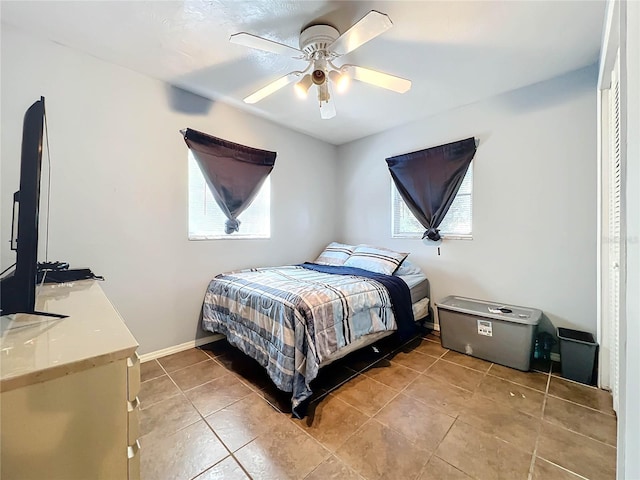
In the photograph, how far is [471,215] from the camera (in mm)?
2842

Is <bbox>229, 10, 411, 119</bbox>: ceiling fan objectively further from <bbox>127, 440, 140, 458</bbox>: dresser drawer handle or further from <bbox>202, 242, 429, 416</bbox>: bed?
<bbox>127, 440, 140, 458</bbox>: dresser drawer handle

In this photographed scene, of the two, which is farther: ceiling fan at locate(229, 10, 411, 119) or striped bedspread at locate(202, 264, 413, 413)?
striped bedspread at locate(202, 264, 413, 413)

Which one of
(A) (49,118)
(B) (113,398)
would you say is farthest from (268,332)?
(A) (49,118)

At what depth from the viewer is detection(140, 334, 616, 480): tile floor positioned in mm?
1308

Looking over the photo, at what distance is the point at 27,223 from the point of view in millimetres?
854

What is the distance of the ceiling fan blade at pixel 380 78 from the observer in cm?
178

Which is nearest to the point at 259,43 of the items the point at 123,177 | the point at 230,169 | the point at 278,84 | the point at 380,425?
the point at 278,84

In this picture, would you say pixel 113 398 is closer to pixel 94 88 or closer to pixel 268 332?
pixel 268 332

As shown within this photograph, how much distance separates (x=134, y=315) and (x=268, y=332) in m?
1.30

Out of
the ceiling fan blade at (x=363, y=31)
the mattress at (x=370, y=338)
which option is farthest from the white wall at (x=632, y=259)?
the mattress at (x=370, y=338)

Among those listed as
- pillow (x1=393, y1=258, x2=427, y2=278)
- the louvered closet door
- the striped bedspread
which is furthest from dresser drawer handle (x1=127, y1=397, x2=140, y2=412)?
pillow (x1=393, y1=258, x2=427, y2=278)

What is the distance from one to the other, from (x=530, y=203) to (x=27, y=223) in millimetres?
3330

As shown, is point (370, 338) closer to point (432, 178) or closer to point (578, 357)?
point (578, 357)

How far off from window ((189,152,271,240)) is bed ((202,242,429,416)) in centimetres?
46
